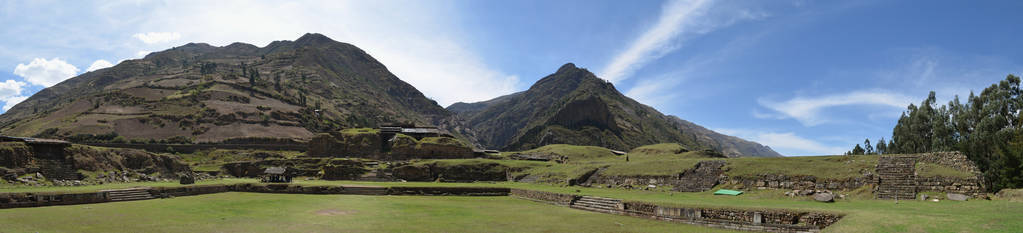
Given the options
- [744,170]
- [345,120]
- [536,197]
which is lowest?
[536,197]

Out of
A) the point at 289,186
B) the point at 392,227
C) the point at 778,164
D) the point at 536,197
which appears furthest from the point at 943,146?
the point at 289,186

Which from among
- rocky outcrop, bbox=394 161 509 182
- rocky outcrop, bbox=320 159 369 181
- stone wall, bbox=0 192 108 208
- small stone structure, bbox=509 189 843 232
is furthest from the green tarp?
rocky outcrop, bbox=320 159 369 181

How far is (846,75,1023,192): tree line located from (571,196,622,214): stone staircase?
18.0 metres

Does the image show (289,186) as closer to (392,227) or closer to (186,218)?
(186,218)

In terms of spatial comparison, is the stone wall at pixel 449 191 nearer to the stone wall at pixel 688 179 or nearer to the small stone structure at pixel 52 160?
the stone wall at pixel 688 179

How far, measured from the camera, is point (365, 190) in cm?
3145

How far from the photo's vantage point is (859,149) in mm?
71250

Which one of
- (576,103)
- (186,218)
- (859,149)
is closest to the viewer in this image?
(186,218)

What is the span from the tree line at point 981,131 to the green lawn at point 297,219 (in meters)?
20.6

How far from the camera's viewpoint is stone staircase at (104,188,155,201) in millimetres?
22297

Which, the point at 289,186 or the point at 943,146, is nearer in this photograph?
the point at 289,186

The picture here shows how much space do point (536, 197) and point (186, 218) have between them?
1869cm

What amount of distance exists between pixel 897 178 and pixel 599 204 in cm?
1403

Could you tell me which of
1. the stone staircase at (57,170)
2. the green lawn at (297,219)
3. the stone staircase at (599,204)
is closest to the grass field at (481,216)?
the green lawn at (297,219)
